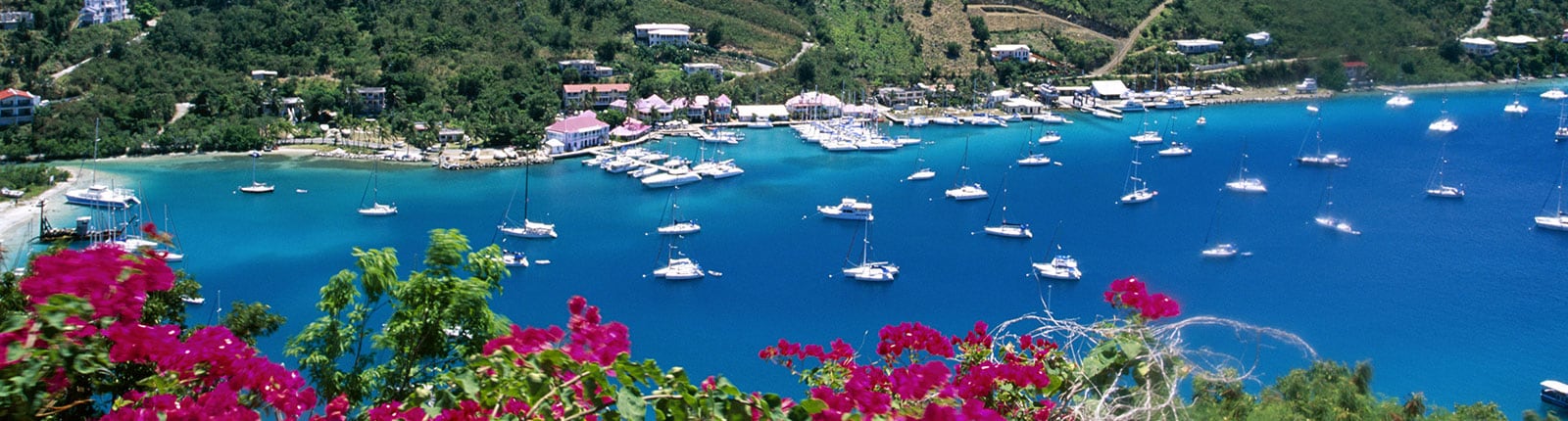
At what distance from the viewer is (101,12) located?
2802cm

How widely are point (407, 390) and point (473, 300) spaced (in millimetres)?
Answer: 330

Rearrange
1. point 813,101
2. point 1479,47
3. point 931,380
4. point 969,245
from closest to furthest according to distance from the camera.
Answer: point 931,380 → point 969,245 → point 813,101 → point 1479,47

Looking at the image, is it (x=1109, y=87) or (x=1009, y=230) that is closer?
(x=1009, y=230)

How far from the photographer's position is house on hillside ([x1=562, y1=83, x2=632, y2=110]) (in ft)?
88.7

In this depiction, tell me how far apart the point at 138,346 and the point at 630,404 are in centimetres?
104

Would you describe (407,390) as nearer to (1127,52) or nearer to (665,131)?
(665,131)

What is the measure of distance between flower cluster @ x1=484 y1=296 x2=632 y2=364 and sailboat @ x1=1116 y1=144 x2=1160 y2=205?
17694 mm

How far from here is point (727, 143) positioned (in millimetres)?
25141

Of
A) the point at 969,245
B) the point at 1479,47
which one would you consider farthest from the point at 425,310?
the point at 1479,47

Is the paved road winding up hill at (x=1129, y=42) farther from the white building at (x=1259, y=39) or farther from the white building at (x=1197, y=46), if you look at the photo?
the white building at (x=1259, y=39)

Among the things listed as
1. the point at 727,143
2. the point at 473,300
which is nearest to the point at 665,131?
the point at 727,143

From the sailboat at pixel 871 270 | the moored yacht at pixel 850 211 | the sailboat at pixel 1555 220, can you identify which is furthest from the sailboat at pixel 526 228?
the sailboat at pixel 1555 220

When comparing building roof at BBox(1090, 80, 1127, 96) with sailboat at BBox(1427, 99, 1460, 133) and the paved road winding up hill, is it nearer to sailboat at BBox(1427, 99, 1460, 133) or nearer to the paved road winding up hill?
the paved road winding up hill

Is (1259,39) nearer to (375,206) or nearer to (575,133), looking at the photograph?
(575,133)
